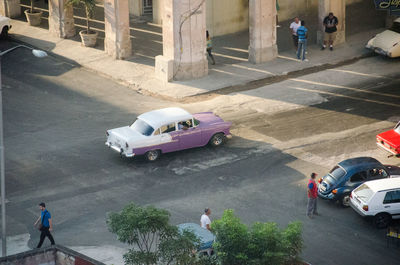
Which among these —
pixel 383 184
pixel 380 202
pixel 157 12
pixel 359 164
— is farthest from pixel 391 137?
pixel 157 12

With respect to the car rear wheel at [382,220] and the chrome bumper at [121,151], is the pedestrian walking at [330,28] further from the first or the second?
the car rear wheel at [382,220]

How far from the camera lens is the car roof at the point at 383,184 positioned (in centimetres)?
2194

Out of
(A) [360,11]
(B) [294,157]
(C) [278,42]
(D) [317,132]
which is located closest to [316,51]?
(C) [278,42]

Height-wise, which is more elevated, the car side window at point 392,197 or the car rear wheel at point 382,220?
the car side window at point 392,197

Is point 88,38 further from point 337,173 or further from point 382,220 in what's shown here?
point 382,220

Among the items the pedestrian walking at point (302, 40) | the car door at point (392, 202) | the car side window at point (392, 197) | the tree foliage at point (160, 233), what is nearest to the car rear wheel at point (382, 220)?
the car door at point (392, 202)

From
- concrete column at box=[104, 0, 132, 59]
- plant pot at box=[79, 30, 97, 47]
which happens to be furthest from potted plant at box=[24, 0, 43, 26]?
concrete column at box=[104, 0, 132, 59]

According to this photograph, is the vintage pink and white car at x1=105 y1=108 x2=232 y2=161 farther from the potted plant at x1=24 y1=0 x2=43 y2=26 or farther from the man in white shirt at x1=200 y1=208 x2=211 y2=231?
the potted plant at x1=24 y1=0 x2=43 y2=26

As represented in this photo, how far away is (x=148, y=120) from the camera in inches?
1033

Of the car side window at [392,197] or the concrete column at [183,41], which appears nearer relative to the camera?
the car side window at [392,197]

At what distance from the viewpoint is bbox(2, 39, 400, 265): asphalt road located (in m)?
22.2

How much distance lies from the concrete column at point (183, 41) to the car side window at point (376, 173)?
1251 cm

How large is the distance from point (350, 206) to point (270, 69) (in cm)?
1282

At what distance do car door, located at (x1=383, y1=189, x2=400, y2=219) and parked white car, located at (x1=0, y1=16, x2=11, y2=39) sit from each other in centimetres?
2434
